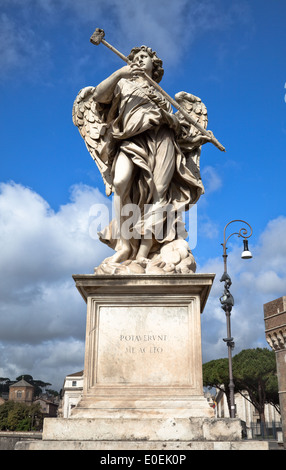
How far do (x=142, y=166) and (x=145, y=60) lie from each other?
179 cm

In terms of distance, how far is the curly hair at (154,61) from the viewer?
6.66m

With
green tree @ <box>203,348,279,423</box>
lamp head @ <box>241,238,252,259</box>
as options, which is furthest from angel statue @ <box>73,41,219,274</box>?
green tree @ <box>203,348,279,423</box>

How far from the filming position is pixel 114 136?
6.11 metres

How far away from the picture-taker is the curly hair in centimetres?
666

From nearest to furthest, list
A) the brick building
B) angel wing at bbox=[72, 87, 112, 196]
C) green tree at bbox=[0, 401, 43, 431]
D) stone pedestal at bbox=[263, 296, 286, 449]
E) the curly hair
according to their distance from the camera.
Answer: angel wing at bbox=[72, 87, 112, 196] < the curly hair < stone pedestal at bbox=[263, 296, 286, 449] < green tree at bbox=[0, 401, 43, 431] < the brick building

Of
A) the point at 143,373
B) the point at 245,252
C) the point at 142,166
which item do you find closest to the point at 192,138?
the point at 142,166

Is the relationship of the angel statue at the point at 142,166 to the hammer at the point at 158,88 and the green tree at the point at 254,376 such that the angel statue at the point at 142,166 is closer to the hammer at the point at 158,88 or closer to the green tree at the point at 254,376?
the hammer at the point at 158,88

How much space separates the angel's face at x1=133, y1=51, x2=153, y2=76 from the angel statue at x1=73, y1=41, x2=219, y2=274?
0.05ft

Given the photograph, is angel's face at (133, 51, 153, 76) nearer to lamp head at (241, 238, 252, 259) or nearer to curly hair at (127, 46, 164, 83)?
curly hair at (127, 46, 164, 83)

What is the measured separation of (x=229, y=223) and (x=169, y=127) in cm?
1115

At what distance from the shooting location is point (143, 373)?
4875 millimetres

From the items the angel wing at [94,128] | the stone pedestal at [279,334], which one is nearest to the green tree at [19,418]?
the stone pedestal at [279,334]

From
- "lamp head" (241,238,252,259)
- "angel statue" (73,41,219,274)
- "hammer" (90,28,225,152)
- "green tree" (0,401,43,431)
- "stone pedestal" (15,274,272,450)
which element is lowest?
"green tree" (0,401,43,431)

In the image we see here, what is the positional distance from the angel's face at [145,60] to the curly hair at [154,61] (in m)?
0.06
